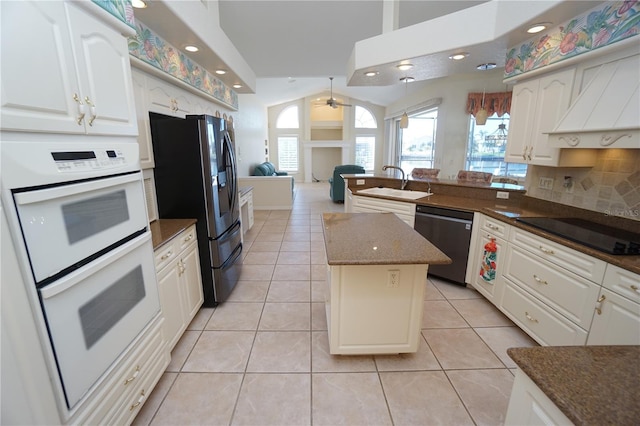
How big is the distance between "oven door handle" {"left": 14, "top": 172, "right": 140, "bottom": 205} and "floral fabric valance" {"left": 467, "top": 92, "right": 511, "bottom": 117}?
6.50 m

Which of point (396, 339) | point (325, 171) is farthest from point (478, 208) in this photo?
point (325, 171)

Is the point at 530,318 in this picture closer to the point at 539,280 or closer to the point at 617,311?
the point at 539,280

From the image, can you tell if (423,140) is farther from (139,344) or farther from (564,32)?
(139,344)

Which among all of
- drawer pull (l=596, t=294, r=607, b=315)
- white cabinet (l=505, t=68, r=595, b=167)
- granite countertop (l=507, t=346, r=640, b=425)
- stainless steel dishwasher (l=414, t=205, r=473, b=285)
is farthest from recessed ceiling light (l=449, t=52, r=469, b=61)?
granite countertop (l=507, t=346, r=640, b=425)

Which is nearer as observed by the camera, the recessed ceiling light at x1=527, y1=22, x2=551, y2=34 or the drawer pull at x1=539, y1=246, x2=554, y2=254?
the drawer pull at x1=539, y1=246, x2=554, y2=254

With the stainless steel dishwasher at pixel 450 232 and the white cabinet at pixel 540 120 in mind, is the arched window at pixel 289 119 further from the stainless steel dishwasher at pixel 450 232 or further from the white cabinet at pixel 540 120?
the white cabinet at pixel 540 120

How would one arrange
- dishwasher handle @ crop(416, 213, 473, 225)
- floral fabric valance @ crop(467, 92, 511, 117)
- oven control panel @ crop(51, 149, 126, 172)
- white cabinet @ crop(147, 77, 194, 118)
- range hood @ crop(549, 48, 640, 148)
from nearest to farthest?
oven control panel @ crop(51, 149, 126, 172), range hood @ crop(549, 48, 640, 148), white cabinet @ crop(147, 77, 194, 118), dishwasher handle @ crop(416, 213, 473, 225), floral fabric valance @ crop(467, 92, 511, 117)

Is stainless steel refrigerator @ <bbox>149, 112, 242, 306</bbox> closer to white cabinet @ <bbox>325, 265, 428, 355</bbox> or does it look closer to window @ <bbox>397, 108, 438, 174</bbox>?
white cabinet @ <bbox>325, 265, 428, 355</bbox>

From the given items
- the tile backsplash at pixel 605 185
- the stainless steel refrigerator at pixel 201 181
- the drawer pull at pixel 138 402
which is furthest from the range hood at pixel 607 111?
the drawer pull at pixel 138 402

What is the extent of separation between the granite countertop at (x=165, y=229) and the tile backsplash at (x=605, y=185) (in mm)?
3184

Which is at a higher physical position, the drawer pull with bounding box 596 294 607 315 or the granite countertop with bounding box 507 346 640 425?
the granite countertop with bounding box 507 346 640 425

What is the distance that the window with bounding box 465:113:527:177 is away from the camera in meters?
6.00

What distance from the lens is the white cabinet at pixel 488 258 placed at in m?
2.37

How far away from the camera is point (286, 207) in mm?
6500
